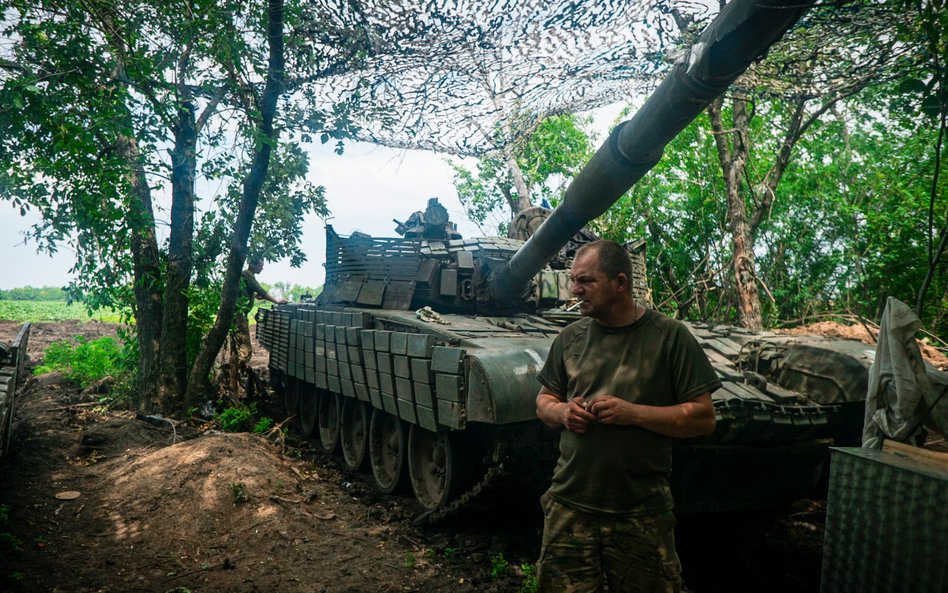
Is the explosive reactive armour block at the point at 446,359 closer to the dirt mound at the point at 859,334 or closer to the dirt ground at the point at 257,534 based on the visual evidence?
the dirt ground at the point at 257,534

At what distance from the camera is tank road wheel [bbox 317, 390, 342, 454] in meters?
8.10

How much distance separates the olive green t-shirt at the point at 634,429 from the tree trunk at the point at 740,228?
340 inches

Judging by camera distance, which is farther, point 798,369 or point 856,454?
point 798,369

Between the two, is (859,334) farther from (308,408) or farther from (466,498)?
(308,408)

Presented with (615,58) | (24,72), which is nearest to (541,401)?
(615,58)

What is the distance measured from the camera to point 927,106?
3.13 m

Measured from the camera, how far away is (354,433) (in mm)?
7691

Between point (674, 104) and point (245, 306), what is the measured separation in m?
7.98

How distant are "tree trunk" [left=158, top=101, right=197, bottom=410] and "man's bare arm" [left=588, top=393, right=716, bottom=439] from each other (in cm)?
809

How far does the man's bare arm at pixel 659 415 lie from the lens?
7.60 ft

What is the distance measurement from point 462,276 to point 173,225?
187 inches

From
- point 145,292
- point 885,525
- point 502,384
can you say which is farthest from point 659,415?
point 145,292

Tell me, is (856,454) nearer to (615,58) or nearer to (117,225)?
(615,58)

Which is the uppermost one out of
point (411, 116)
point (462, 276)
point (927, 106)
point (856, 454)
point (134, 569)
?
point (411, 116)
